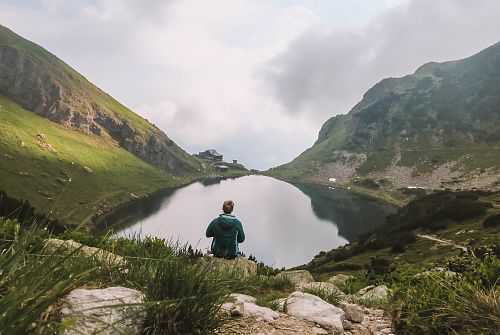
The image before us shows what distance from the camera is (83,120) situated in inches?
5310

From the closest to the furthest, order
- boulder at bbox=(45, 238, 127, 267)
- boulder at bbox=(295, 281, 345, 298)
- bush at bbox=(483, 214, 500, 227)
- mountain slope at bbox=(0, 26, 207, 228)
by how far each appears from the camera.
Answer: boulder at bbox=(45, 238, 127, 267) < boulder at bbox=(295, 281, 345, 298) < bush at bbox=(483, 214, 500, 227) < mountain slope at bbox=(0, 26, 207, 228)

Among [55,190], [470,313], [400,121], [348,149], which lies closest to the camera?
[470,313]

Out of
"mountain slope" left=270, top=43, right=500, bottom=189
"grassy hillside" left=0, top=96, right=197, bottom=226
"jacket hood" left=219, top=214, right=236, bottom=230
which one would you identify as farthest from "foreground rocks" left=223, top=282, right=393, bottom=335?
"mountain slope" left=270, top=43, right=500, bottom=189

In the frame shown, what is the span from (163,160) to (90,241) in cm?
15569

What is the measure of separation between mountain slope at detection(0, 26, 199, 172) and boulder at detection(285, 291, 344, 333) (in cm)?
13662

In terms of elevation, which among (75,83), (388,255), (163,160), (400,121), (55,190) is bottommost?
(388,255)

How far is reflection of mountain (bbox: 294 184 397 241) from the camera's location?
69.6m

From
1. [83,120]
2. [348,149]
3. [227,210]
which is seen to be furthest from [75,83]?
[227,210]

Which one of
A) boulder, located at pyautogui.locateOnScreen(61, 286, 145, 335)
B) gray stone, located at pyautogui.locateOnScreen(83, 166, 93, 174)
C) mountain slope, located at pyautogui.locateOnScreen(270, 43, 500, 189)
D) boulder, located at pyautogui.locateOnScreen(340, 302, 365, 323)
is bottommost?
boulder, located at pyautogui.locateOnScreen(340, 302, 365, 323)

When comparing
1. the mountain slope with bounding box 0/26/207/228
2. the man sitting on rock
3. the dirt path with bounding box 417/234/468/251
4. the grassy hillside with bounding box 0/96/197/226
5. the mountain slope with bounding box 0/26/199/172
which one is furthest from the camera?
the mountain slope with bounding box 0/26/199/172

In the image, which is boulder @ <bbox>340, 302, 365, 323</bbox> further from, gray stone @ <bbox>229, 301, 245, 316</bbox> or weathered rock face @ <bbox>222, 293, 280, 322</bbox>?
gray stone @ <bbox>229, 301, 245, 316</bbox>

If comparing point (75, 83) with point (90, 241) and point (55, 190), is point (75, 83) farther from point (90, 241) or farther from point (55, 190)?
point (90, 241)

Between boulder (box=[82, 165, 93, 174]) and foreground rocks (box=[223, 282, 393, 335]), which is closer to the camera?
foreground rocks (box=[223, 282, 393, 335])

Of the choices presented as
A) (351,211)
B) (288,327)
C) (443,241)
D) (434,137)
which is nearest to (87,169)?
(351,211)
